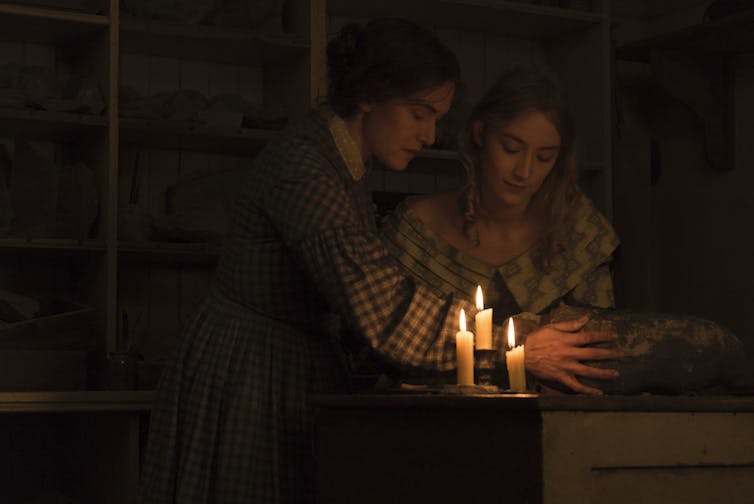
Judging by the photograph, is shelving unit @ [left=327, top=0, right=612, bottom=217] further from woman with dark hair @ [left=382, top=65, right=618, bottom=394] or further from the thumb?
the thumb

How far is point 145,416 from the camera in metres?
3.36

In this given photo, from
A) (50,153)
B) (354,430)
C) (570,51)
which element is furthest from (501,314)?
(570,51)

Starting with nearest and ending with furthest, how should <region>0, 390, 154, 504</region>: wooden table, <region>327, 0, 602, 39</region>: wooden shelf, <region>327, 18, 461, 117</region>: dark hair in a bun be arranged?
1. <region>327, 18, 461, 117</region>: dark hair in a bun
2. <region>0, 390, 154, 504</region>: wooden table
3. <region>327, 0, 602, 39</region>: wooden shelf

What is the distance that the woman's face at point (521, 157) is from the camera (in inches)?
95.7

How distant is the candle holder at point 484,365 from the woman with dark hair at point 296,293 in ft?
0.33

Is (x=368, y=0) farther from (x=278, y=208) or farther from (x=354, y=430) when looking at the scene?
(x=354, y=430)

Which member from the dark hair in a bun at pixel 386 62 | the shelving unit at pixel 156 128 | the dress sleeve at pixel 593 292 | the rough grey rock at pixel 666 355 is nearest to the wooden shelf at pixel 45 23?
the shelving unit at pixel 156 128

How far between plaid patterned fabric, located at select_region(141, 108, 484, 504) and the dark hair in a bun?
8cm

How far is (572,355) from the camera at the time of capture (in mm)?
1600

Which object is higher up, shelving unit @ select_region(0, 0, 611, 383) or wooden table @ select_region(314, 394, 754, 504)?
shelving unit @ select_region(0, 0, 611, 383)

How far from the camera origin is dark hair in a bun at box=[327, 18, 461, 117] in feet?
6.63

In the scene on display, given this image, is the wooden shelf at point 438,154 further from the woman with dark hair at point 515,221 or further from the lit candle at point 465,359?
the lit candle at point 465,359

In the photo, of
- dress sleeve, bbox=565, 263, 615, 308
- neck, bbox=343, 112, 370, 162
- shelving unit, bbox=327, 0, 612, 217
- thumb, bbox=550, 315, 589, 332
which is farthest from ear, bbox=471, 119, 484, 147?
shelving unit, bbox=327, 0, 612, 217

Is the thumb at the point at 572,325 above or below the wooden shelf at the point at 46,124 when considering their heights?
below
